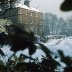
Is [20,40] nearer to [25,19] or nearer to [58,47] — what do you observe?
[58,47]

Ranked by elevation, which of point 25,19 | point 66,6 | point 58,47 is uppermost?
point 66,6

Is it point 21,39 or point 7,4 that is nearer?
point 21,39

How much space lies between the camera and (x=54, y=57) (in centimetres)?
130

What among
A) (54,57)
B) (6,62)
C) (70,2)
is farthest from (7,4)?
(70,2)

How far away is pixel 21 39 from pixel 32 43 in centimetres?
7

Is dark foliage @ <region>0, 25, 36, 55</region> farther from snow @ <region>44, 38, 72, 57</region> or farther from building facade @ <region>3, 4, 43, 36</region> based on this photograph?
building facade @ <region>3, 4, 43, 36</region>

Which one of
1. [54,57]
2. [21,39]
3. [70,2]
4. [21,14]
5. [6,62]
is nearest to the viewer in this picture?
[70,2]

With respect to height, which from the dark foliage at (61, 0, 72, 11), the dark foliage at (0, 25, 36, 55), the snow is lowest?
the snow

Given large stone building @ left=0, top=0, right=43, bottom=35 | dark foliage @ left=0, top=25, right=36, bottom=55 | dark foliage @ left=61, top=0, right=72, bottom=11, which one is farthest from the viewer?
large stone building @ left=0, top=0, right=43, bottom=35

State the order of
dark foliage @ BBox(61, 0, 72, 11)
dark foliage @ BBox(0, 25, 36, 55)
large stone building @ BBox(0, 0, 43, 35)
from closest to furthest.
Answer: dark foliage @ BBox(61, 0, 72, 11) → dark foliage @ BBox(0, 25, 36, 55) → large stone building @ BBox(0, 0, 43, 35)

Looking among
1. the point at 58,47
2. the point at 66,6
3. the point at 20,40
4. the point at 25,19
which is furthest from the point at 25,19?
the point at 66,6

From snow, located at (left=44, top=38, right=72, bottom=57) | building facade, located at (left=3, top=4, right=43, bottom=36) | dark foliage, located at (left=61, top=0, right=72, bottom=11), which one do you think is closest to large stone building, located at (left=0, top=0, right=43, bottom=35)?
building facade, located at (left=3, top=4, right=43, bottom=36)

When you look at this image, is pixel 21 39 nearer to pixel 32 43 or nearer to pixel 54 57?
pixel 32 43

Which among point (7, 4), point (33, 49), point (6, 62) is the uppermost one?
point (7, 4)
